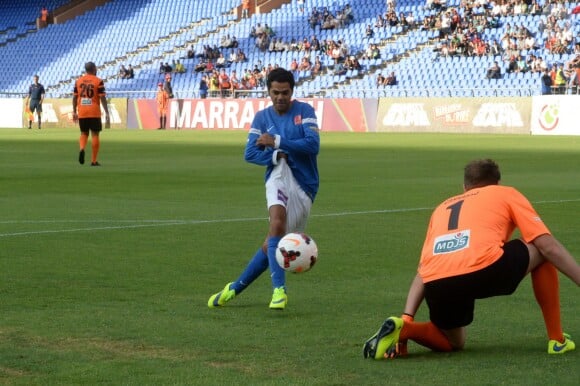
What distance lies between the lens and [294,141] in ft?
28.5

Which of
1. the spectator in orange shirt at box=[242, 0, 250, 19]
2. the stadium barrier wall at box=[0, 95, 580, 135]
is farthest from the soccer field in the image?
the spectator in orange shirt at box=[242, 0, 250, 19]

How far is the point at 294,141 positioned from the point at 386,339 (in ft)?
8.02

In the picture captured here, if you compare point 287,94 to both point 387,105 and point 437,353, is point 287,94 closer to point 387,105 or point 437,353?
point 437,353

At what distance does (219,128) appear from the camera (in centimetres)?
4919

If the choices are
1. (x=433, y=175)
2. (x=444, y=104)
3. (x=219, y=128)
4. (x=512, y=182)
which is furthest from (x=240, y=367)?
(x=219, y=128)

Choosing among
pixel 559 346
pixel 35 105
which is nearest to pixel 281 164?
pixel 559 346

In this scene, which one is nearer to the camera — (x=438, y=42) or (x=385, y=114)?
(x=385, y=114)

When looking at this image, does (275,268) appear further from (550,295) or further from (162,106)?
(162,106)

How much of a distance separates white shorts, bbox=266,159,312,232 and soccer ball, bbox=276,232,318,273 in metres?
0.41

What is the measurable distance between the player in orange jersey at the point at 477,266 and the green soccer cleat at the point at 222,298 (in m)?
1.94

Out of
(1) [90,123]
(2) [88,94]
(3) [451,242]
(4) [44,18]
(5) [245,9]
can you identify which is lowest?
(1) [90,123]

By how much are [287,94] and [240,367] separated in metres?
2.79

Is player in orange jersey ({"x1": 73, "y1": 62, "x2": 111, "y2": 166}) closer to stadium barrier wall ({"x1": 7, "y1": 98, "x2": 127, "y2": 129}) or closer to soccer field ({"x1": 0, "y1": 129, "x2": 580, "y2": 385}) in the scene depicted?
soccer field ({"x1": 0, "y1": 129, "x2": 580, "y2": 385})

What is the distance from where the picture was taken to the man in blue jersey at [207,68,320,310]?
8586mm
